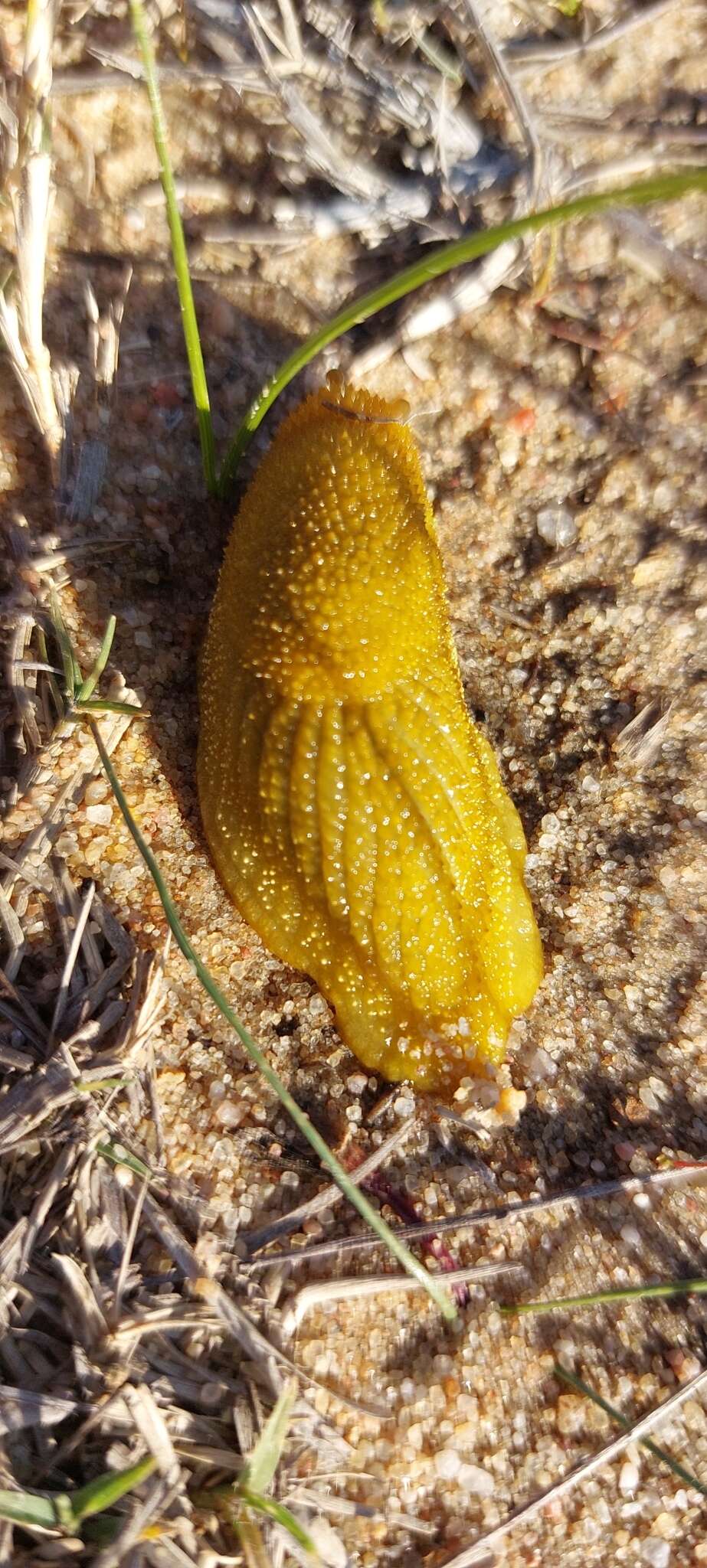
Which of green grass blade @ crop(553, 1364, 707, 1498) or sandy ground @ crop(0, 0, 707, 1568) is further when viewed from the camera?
sandy ground @ crop(0, 0, 707, 1568)

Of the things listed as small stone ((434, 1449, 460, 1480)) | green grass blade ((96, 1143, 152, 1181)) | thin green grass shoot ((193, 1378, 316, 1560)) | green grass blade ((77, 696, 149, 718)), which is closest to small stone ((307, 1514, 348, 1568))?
thin green grass shoot ((193, 1378, 316, 1560))

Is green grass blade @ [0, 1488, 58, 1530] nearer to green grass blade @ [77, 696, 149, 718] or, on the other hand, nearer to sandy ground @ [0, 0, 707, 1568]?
sandy ground @ [0, 0, 707, 1568]

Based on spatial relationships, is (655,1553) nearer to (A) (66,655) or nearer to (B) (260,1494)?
(B) (260,1494)

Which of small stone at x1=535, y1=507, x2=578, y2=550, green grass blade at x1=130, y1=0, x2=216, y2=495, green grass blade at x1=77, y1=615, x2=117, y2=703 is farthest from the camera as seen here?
small stone at x1=535, y1=507, x2=578, y2=550

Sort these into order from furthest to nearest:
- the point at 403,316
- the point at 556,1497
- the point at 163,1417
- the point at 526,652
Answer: the point at 526,652
the point at 403,316
the point at 556,1497
the point at 163,1417

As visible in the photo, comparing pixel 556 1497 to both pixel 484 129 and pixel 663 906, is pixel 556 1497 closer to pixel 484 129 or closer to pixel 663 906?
pixel 663 906

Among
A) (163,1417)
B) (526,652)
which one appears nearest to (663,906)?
(526,652)

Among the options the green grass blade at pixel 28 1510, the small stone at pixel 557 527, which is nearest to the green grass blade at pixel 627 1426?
the green grass blade at pixel 28 1510
